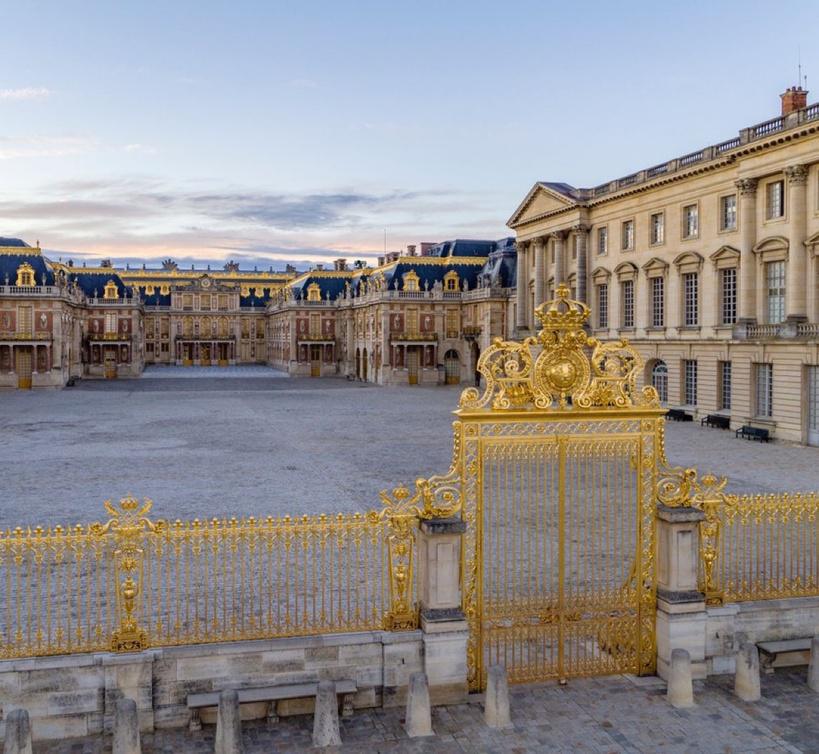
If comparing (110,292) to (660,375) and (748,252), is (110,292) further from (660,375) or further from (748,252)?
(748,252)

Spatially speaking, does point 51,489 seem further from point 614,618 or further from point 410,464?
point 614,618

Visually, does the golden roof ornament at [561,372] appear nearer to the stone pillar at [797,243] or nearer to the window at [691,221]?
the stone pillar at [797,243]

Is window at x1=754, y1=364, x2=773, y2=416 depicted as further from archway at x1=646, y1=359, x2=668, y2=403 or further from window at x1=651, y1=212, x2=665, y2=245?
window at x1=651, y1=212, x2=665, y2=245

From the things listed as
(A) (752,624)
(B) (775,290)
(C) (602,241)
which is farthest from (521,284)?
(A) (752,624)

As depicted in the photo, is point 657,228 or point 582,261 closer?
point 657,228

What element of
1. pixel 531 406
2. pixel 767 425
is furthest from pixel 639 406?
pixel 767 425

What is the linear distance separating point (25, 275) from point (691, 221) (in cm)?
5107

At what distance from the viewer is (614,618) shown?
10.5 m

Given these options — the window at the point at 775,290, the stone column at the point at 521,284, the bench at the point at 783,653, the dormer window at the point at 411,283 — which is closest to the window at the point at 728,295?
the window at the point at 775,290

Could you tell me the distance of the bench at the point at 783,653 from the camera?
10500 mm

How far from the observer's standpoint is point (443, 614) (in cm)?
983

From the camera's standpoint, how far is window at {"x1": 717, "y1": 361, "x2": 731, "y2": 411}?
129ft

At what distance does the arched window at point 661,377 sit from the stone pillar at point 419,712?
36844 mm

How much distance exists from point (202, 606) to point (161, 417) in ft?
107
